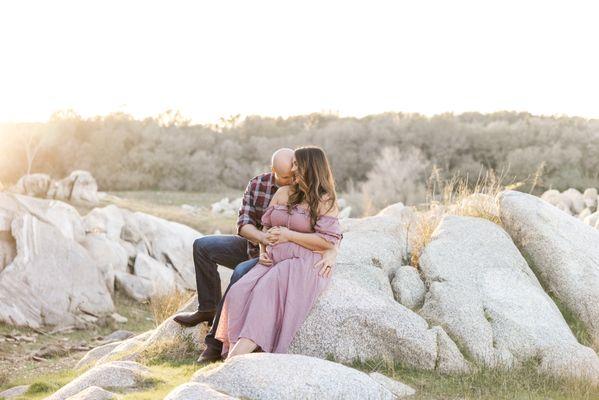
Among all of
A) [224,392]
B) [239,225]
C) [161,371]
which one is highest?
[239,225]

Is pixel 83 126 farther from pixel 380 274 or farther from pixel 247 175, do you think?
pixel 380 274

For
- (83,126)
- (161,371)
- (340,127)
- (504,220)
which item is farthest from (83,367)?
(83,126)

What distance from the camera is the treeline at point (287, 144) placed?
45206 mm

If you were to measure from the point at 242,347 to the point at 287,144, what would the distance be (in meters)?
49.0

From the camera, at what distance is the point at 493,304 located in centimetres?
909

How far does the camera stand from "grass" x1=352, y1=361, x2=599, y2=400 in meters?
7.35

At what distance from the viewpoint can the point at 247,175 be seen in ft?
172

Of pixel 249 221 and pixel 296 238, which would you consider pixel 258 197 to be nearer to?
pixel 249 221

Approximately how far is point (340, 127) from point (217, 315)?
45555mm

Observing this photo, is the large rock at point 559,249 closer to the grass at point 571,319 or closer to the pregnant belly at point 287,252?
the grass at point 571,319

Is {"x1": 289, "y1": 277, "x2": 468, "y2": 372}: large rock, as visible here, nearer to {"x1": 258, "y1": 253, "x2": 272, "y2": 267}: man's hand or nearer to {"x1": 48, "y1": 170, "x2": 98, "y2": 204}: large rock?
{"x1": 258, "y1": 253, "x2": 272, "y2": 267}: man's hand

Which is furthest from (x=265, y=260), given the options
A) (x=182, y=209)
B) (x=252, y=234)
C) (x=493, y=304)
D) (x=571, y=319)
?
(x=182, y=209)

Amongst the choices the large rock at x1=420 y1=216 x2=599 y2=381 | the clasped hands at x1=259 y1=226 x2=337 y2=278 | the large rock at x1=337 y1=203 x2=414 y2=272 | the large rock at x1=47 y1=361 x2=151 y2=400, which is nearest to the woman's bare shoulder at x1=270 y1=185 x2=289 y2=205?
the clasped hands at x1=259 y1=226 x2=337 y2=278

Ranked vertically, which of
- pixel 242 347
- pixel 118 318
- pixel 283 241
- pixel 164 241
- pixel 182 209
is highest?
pixel 283 241
